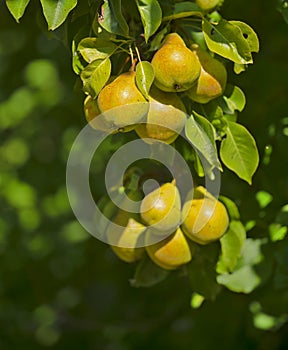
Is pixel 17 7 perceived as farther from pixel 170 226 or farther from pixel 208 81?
pixel 170 226

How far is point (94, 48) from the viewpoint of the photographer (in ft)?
4.15

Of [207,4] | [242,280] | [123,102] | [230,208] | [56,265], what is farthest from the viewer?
[56,265]

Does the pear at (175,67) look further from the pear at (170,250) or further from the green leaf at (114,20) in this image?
the pear at (170,250)

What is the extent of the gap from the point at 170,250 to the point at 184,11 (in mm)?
366

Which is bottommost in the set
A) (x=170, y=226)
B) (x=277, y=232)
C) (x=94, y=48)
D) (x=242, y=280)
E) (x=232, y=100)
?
(x=242, y=280)

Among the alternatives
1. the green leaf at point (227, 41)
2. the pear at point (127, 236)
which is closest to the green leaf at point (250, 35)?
the green leaf at point (227, 41)

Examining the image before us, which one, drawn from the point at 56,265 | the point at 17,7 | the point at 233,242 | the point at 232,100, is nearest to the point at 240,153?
the point at 232,100

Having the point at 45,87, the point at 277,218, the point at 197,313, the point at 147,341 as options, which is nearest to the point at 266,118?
the point at 277,218

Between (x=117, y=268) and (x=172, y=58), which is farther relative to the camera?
(x=117, y=268)

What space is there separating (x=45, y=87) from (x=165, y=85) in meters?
1.48

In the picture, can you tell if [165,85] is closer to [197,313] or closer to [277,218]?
[277,218]

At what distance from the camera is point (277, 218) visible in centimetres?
153

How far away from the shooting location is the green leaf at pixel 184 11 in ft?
4.25

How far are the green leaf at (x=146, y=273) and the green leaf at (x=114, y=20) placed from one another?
44 centimetres
